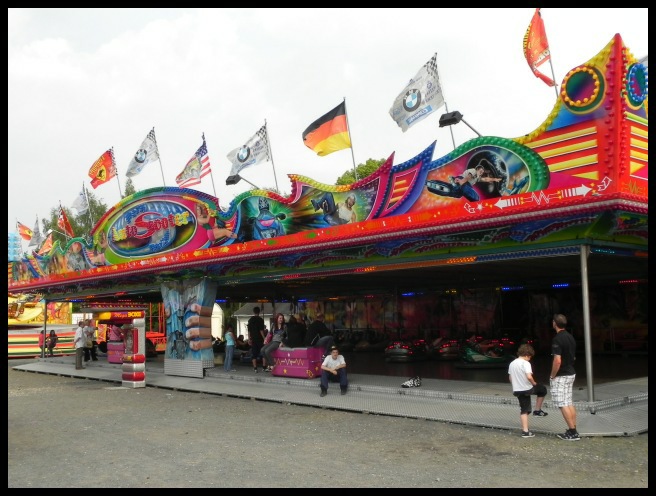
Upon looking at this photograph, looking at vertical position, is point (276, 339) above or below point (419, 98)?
below

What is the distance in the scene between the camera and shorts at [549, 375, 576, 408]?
27.1ft

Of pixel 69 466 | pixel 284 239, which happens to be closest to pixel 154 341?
pixel 284 239

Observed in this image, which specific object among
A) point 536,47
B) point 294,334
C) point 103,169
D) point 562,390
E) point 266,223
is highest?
point 536,47

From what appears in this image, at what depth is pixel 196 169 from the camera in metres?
18.0

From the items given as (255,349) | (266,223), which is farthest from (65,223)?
(266,223)

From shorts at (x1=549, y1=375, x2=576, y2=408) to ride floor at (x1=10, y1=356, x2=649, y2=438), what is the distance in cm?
64

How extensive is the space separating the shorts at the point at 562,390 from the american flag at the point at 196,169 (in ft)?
38.4

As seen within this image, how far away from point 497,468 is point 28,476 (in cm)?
531

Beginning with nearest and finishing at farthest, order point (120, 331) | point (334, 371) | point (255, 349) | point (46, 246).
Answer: point (334, 371), point (255, 349), point (120, 331), point (46, 246)

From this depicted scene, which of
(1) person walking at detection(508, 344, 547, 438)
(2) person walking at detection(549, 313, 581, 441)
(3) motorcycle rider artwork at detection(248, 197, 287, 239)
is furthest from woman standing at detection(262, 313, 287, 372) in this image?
(2) person walking at detection(549, 313, 581, 441)

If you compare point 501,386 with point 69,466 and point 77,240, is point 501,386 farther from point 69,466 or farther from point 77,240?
point 77,240

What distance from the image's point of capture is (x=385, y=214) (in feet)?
39.4

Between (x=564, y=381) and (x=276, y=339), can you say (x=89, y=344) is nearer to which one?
(x=276, y=339)

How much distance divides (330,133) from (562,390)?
7880 mm
